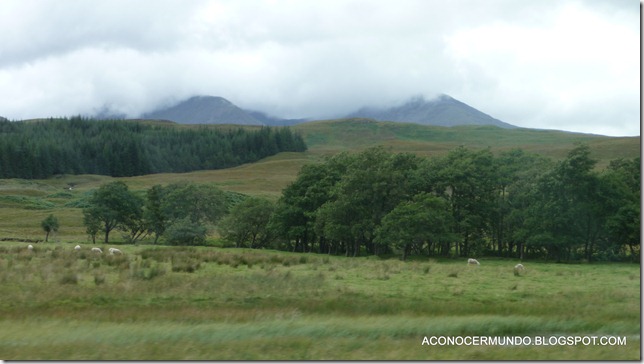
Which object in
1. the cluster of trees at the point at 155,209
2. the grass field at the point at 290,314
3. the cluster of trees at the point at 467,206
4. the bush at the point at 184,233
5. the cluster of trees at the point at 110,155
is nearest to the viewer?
the grass field at the point at 290,314

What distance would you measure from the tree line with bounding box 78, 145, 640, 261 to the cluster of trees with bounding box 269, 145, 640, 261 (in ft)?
0.34

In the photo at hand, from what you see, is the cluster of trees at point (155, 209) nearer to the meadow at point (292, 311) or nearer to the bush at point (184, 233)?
the bush at point (184, 233)

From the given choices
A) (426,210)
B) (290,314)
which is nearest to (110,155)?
(426,210)

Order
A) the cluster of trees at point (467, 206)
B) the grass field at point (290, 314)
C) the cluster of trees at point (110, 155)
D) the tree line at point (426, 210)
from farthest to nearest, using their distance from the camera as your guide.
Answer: the cluster of trees at point (110, 155) → the tree line at point (426, 210) → the cluster of trees at point (467, 206) → the grass field at point (290, 314)

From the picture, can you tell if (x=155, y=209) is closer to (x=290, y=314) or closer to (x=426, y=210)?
(x=426, y=210)

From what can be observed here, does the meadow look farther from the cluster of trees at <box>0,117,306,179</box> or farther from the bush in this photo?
the cluster of trees at <box>0,117,306,179</box>

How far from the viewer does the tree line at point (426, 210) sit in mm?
48978

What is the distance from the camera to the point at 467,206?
5475 cm

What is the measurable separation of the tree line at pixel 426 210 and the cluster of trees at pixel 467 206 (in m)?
0.10

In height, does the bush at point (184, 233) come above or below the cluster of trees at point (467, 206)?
below

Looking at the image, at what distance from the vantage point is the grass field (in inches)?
468

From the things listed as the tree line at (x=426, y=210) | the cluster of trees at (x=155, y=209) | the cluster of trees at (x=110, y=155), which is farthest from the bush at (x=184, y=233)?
the cluster of trees at (x=110, y=155)

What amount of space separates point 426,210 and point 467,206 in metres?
6.89

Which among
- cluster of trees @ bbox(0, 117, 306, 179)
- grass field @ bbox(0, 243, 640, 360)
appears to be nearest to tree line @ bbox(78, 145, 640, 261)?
grass field @ bbox(0, 243, 640, 360)
